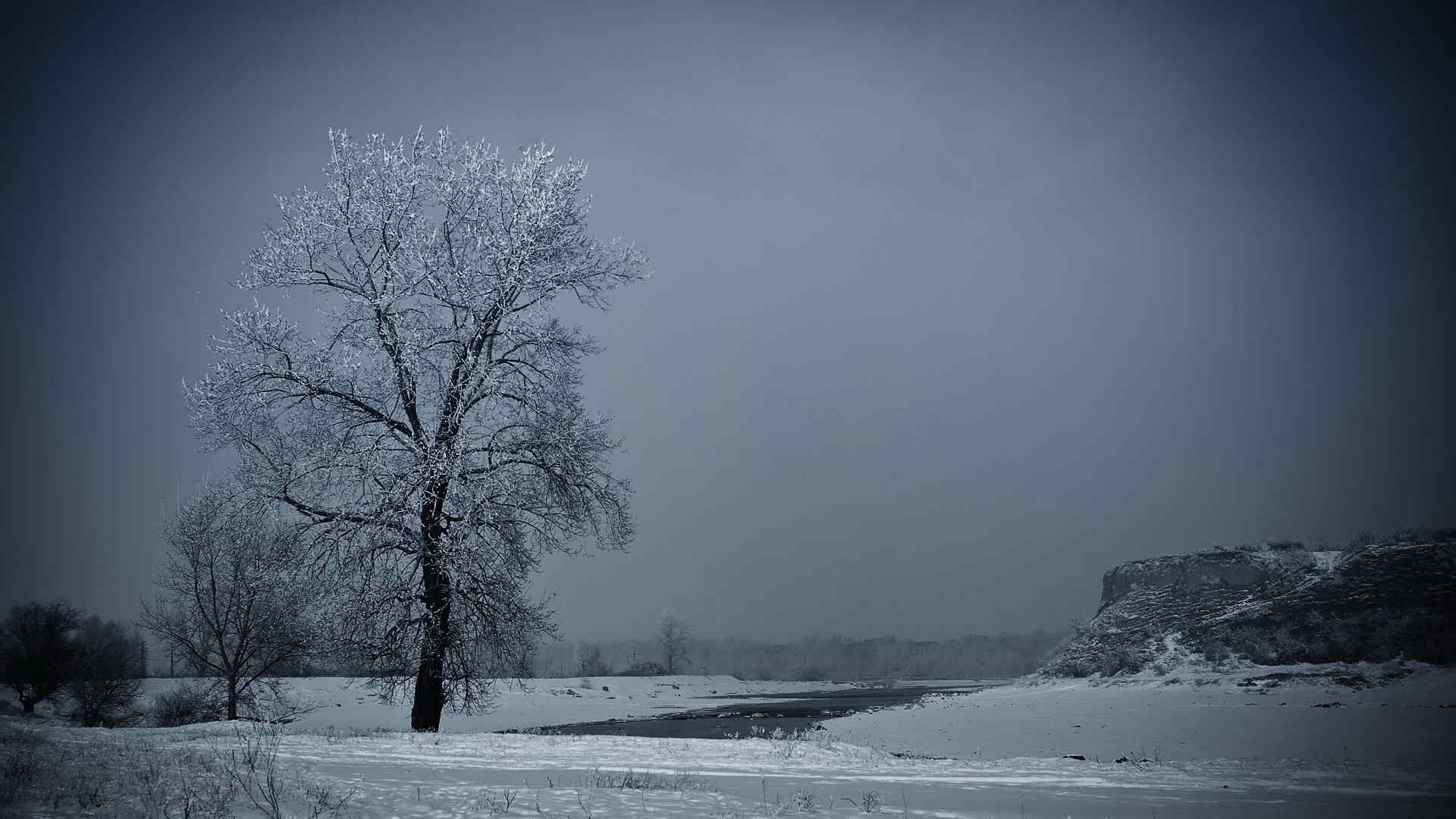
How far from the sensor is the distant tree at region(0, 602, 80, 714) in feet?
102

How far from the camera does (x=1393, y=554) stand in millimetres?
28984

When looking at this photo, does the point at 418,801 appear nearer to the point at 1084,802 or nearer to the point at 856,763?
the point at 1084,802

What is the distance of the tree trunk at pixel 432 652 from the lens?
12.9 meters

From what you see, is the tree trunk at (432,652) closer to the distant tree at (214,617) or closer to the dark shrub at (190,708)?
the distant tree at (214,617)

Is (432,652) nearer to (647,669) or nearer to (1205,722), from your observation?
(1205,722)

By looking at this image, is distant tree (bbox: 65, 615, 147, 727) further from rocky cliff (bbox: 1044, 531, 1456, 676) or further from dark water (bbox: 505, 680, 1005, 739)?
rocky cliff (bbox: 1044, 531, 1456, 676)

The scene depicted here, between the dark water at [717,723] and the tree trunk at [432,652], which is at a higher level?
the tree trunk at [432,652]

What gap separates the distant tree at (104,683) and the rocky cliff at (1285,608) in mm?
39538

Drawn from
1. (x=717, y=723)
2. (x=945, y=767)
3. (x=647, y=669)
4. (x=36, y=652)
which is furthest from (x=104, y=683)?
(x=647, y=669)

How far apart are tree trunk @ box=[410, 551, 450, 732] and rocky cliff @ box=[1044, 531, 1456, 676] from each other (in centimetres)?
2575

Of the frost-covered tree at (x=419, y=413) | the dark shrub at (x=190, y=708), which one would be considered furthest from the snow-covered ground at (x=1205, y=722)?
the dark shrub at (x=190, y=708)

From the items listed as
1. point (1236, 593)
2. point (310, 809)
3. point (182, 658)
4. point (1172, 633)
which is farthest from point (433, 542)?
point (1236, 593)

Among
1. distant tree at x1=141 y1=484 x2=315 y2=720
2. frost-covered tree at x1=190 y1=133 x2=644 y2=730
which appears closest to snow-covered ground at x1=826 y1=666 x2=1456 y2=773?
frost-covered tree at x1=190 y1=133 x2=644 y2=730

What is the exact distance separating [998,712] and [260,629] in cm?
2464
